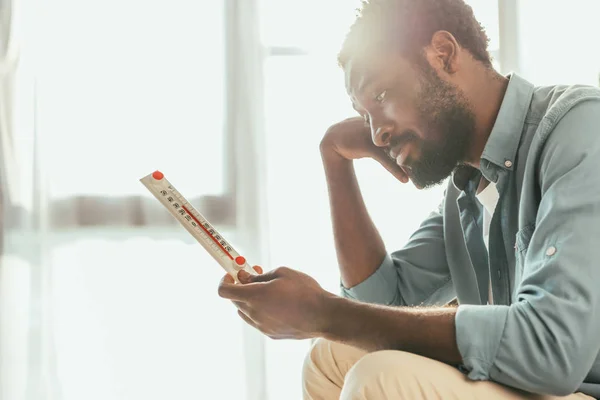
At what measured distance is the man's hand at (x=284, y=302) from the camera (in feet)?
3.27

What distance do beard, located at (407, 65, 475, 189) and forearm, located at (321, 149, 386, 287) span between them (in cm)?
27

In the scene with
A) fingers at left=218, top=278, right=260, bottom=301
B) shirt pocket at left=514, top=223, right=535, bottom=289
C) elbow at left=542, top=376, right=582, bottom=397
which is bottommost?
elbow at left=542, top=376, right=582, bottom=397

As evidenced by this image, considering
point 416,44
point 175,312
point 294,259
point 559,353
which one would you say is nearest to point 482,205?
point 416,44

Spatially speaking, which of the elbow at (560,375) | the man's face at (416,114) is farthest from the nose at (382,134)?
the elbow at (560,375)

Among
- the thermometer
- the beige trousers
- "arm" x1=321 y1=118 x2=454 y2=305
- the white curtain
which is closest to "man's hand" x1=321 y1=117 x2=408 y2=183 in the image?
"arm" x1=321 y1=118 x2=454 y2=305

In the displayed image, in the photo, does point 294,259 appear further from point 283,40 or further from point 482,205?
point 482,205

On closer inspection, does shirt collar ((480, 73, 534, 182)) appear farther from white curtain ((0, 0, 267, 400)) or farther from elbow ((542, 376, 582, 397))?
white curtain ((0, 0, 267, 400))

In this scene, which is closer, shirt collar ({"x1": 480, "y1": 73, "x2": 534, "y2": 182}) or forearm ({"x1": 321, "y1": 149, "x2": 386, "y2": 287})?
shirt collar ({"x1": 480, "y1": 73, "x2": 534, "y2": 182})

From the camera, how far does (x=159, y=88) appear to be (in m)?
2.26

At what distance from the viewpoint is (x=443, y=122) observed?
1.21 meters

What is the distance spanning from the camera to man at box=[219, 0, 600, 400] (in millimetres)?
888

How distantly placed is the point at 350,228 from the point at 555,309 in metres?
0.63

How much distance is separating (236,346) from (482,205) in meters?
1.17

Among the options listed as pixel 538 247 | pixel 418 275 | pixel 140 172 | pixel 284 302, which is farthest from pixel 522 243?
pixel 140 172
